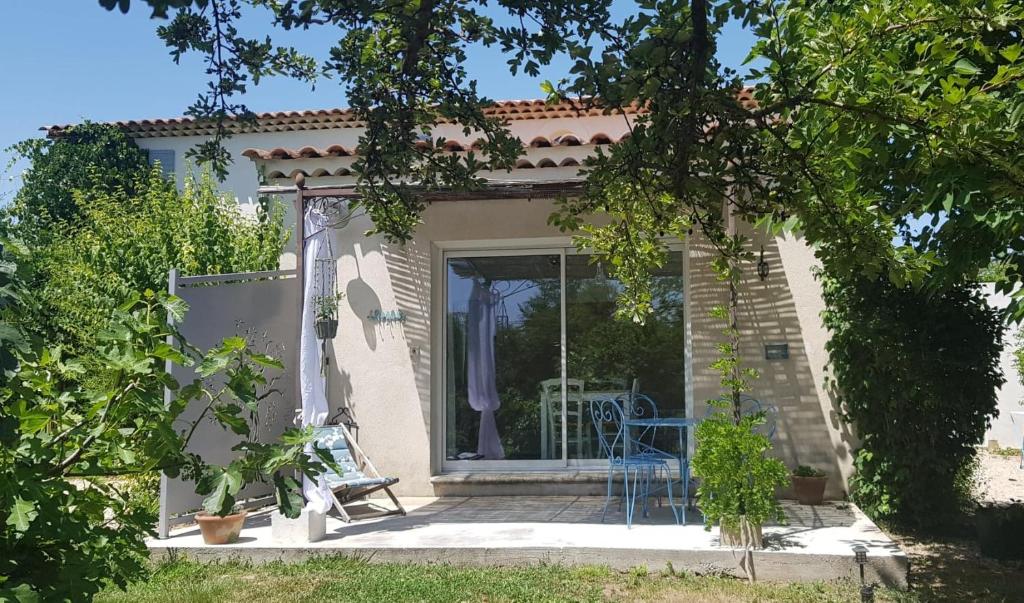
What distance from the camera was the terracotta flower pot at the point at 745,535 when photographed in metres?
5.66

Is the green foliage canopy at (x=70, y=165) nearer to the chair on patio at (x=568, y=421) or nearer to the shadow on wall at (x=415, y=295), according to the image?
the shadow on wall at (x=415, y=295)

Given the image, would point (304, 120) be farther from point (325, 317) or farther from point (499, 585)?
point (499, 585)

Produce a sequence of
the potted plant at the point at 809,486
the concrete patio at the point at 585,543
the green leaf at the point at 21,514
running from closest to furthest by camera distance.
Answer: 1. the green leaf at the point at 21,514
2. the concrete patio at the point at 585,543
3. the potted plant at the point at 809,486

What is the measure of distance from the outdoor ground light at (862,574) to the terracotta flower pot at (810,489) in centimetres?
185

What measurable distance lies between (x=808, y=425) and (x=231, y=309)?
17.6ft

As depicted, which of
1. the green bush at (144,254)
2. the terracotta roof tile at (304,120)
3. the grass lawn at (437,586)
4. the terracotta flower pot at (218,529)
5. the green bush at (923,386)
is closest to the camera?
the grass lawn at (437,586)

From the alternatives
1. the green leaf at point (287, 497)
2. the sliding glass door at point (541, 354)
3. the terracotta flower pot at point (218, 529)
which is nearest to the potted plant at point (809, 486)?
the sliding glass door at point (541, 354)

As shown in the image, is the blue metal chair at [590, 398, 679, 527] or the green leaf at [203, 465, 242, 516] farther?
the blue metal chair at [590, 398, 679, 527]

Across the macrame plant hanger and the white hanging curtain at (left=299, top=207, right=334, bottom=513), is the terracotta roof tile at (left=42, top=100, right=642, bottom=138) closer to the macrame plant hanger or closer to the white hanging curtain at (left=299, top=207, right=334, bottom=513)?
the macrame plant hanger

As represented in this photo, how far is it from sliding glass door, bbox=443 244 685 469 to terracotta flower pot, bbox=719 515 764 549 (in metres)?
2.64

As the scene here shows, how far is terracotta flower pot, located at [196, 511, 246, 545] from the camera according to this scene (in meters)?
6.21

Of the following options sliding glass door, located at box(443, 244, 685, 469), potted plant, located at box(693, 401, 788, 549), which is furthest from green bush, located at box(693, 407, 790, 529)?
sliding glass door, located at box(443, 244, 685, 469)

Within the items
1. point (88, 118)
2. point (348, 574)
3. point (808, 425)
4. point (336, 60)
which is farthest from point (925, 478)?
point (88, 118)

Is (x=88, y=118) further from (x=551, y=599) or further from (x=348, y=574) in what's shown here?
(x=551, y=599)
